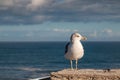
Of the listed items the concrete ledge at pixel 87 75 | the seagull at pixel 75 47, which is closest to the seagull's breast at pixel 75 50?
the seagull at pixel 75 47

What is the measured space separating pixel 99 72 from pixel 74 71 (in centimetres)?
101

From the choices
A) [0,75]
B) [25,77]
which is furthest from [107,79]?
[0,75]

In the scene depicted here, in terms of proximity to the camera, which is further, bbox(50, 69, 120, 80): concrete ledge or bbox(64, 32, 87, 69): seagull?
bbox(50, 69, 120, 80): concrete ledge

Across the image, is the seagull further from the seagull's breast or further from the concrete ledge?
the concrete ledge

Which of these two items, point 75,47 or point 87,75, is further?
point 87,75

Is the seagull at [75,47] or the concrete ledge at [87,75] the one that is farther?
the concrete ledge at [87,75]

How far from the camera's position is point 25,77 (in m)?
68.4

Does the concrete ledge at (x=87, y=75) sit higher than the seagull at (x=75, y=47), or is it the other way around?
the seagull at (x=75, y=47)

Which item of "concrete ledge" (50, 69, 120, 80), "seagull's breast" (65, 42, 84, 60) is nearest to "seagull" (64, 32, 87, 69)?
"seagull's breast" (65, 42, 84, 60)

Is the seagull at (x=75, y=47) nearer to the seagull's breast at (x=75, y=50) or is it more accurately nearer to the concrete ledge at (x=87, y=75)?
the seagull's breast at (x=75, y=50)

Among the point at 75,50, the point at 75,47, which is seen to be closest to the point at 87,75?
the point at 75,50

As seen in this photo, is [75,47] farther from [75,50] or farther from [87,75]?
[87,75]

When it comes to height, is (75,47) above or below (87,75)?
above

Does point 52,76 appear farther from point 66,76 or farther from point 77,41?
point 77,41
